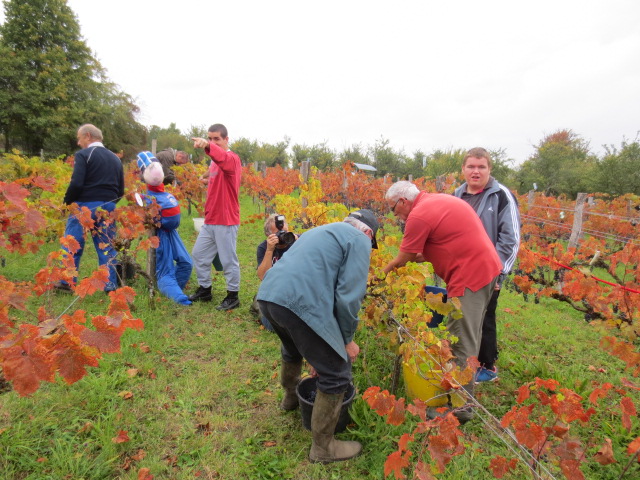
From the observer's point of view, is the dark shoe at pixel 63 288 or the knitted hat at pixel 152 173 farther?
the dark shoe at pixel 63 288

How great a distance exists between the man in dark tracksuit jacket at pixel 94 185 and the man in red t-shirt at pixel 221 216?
93 cm

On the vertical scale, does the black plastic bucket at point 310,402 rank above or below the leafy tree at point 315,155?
below

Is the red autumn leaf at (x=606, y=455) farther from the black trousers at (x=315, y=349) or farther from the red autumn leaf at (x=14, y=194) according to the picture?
the red autumn leaf at (x=14, y=194)

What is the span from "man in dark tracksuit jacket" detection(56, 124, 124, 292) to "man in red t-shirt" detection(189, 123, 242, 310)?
935 millimetres

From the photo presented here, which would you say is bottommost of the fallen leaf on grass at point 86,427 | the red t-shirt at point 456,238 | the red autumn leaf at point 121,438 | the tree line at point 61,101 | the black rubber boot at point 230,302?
the fallen leaf on grass at point 86,427

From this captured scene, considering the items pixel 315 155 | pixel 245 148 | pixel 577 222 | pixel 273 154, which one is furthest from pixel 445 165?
pixel 577 222

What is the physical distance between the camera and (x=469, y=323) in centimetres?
240

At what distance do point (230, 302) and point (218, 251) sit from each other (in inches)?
25.8

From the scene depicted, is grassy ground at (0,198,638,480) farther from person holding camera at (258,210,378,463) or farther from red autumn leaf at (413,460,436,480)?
red autumn leaf at (413,460,436,480)

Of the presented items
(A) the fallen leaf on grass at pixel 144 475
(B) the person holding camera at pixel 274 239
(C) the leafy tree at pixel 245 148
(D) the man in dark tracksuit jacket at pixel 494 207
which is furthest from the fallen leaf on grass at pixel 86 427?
(C) the leafy tree at pixel 245 148

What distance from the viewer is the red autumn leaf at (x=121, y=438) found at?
2076 mm

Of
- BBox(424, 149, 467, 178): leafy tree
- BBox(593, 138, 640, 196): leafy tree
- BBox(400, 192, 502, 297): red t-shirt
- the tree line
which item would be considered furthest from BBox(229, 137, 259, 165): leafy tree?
BBox(400, 192, 502, 297): red t-shirt

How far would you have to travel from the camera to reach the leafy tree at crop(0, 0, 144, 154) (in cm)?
2170

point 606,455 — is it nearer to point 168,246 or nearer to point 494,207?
point 494,207
